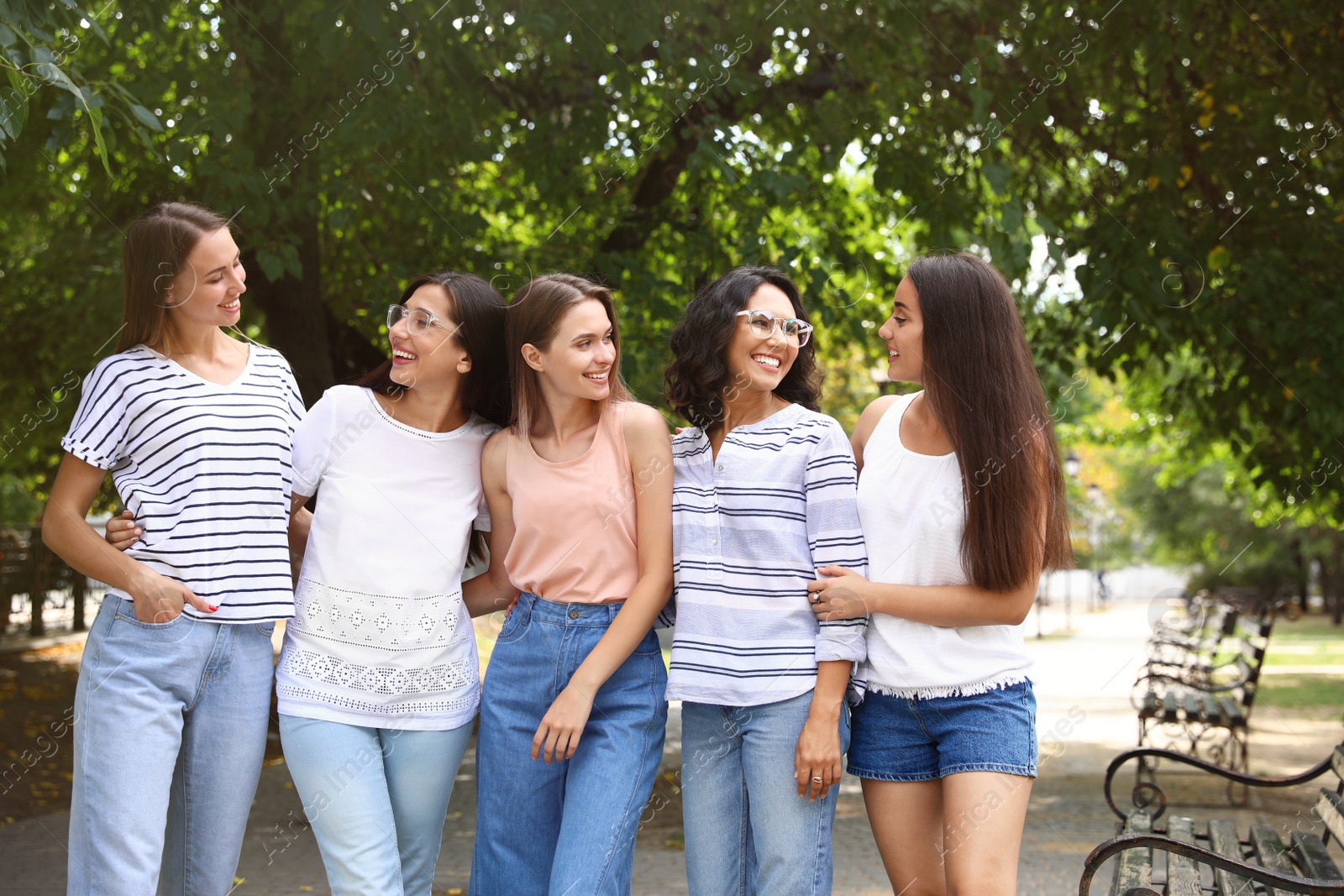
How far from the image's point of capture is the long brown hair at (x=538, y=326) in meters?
2.75

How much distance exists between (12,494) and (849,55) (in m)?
26.2

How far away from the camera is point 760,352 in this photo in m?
2.70

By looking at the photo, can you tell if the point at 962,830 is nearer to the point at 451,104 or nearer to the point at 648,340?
the point at 648,340

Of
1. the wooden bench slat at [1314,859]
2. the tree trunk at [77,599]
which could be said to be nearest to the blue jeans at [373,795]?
the wooden bench slat at [1314,859]

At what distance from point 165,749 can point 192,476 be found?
0.59m

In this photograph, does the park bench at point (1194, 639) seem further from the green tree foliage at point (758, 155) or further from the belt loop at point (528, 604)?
the belt loop at point (528, 604)

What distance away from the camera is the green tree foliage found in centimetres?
588

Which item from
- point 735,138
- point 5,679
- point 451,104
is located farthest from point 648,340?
point 5,679

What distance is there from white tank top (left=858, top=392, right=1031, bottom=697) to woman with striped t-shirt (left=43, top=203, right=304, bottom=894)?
1.34 meters

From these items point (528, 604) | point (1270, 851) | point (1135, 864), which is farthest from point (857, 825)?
point (528, 604)

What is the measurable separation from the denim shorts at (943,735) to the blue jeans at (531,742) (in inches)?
19.0

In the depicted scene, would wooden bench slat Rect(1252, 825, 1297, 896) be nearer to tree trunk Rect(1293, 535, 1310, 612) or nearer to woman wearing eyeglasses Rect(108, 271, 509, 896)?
woman wearing eyeglasses Rect(108, 271, 509, 896)

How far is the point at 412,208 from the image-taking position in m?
6.28

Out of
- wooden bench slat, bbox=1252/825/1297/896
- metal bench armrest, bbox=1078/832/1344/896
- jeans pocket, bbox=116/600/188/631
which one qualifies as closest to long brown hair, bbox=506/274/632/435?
jeans pocket, bbox=116/600/188/631
